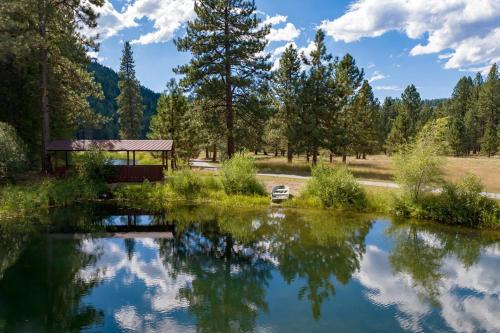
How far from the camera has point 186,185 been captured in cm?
2398

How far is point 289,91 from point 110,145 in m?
18.2

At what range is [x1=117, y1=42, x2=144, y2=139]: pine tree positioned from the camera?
180 feet

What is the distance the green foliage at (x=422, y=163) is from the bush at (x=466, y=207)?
1.01m

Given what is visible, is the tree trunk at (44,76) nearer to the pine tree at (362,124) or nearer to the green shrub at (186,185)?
the green shrub at (186,185)

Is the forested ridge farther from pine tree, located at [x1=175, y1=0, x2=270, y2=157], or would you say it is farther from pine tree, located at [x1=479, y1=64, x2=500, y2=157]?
pine tree, located at [x1=479, y1=64, x2=500, y2=157]

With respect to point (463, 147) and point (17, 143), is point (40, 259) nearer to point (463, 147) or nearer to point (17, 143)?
point (17, 143)

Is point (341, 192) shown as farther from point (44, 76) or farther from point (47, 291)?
point (44, 76)

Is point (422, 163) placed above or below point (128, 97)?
below

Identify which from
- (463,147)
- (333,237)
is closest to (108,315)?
(333,237)

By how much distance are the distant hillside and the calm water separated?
10862 cm

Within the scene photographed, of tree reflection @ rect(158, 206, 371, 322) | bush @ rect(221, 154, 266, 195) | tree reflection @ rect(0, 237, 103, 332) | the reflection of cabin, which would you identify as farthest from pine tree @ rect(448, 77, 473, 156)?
tree reflection @ rect(0, 237, 103, 332)

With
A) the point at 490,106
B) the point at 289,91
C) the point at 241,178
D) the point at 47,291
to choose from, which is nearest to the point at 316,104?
the point at 289,91

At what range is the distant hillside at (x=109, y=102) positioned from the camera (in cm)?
12569

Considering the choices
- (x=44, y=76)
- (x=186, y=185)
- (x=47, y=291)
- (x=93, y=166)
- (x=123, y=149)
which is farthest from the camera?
(x=123, y=149)
